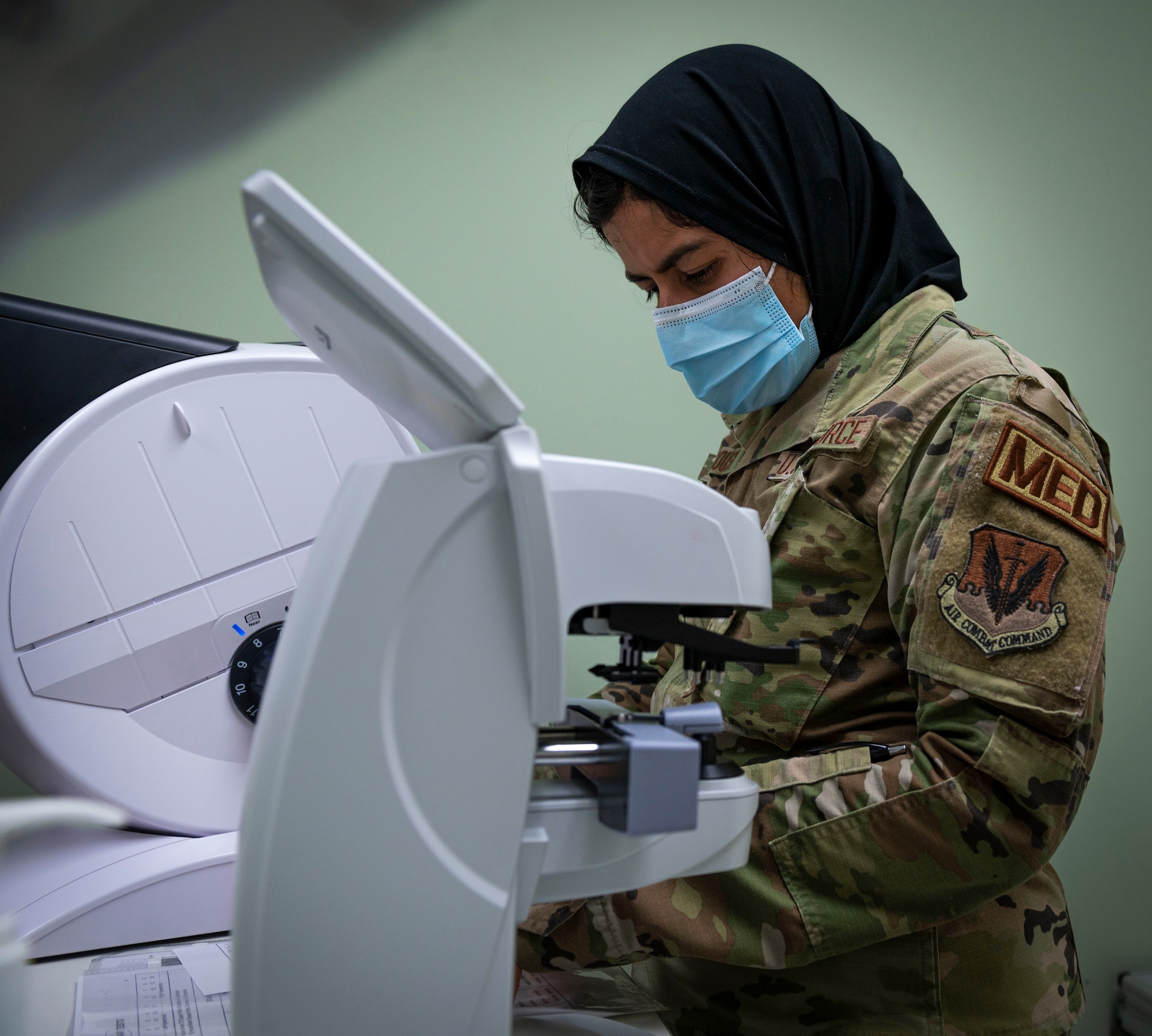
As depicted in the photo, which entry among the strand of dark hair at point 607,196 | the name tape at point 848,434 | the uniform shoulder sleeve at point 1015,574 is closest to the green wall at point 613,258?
the strand of dark hair at point 607,196

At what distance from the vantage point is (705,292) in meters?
0.95

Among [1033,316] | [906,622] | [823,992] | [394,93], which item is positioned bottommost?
[823,992]

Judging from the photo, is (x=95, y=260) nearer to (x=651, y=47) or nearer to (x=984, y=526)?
(x=651, y=47)

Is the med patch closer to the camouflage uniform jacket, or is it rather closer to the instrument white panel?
the camouflage uniform jacket

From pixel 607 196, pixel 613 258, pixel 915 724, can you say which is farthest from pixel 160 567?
pixel 613 258

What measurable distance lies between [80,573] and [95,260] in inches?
29.9

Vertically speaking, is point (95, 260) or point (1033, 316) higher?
point (95, 260)

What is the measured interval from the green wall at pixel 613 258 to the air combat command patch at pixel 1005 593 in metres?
0.97

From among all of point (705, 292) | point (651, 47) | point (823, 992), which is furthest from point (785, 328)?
point (651, 47)

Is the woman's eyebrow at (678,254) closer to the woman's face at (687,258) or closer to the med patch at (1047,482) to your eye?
the woman's face at (687,258)

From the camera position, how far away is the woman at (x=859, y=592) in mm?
667

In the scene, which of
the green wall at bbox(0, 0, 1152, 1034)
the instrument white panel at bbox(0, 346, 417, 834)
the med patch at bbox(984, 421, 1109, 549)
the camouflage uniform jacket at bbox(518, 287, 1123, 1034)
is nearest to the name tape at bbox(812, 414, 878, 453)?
the camouflage uniform jacket at bbox(518, 287, 1123, 1034)

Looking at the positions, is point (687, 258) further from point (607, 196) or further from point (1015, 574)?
point (1015, 574)

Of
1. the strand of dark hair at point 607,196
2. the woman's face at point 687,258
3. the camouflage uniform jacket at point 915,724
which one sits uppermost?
the strand of dark hair at point 607,196
